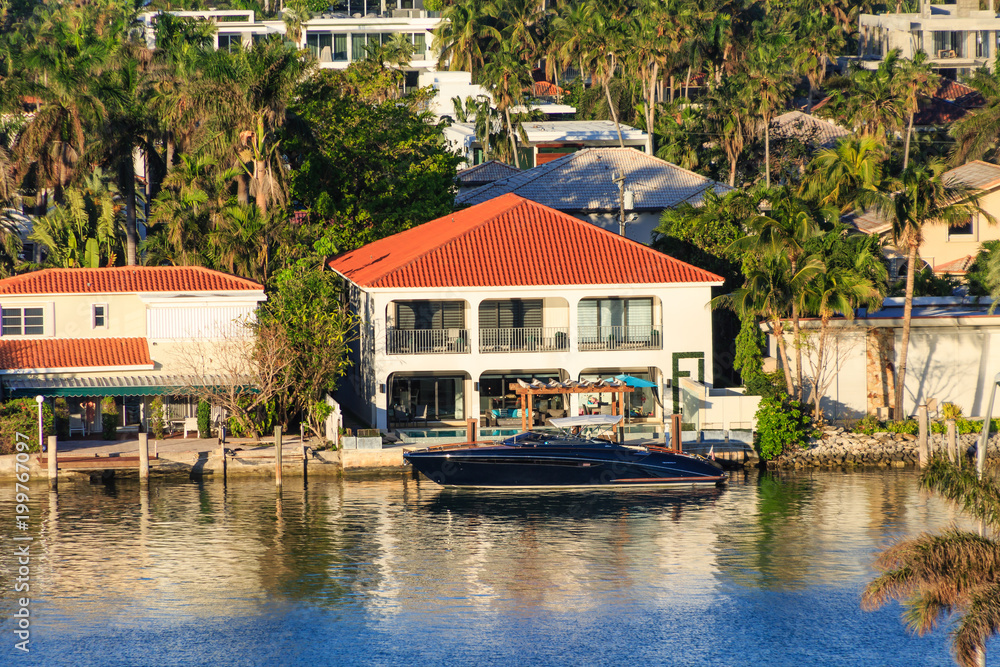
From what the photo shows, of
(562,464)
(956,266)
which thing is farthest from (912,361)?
(562,464)

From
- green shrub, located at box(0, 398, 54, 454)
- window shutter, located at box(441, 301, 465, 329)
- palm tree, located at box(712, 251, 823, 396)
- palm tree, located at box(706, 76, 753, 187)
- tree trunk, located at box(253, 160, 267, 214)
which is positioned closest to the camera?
green shrub, located at box(0, 398, 54, 454)

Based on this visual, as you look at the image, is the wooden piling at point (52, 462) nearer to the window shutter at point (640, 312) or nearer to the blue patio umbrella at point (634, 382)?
the blue patio umbrella at point (634, 382)

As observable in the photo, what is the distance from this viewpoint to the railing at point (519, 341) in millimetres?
46594

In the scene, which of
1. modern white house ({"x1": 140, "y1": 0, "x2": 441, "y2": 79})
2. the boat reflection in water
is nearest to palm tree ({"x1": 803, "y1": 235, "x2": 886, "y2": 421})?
the boat reflection in water

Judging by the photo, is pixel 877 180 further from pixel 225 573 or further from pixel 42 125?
pixel 42 125

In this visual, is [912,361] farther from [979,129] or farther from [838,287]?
[979,129]

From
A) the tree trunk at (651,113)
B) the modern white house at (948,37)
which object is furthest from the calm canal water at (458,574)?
the modern white house at (948,37)

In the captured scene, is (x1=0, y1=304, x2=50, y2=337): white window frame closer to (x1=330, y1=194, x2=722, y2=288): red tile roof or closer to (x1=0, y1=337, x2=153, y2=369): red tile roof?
(x1=0, y1=337, x2=153, y2=369): red tile roof

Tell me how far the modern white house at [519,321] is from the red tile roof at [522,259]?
0.21ft

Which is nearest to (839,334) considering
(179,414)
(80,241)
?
(179,414)

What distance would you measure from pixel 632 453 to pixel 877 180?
16.4m

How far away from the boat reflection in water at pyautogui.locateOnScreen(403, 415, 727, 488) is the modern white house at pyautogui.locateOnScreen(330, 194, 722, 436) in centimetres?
513

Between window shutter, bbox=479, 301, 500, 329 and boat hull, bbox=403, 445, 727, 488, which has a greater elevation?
window shutter, bbox=479, 301, 500, 329

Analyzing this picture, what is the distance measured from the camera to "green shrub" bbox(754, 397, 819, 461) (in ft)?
146
